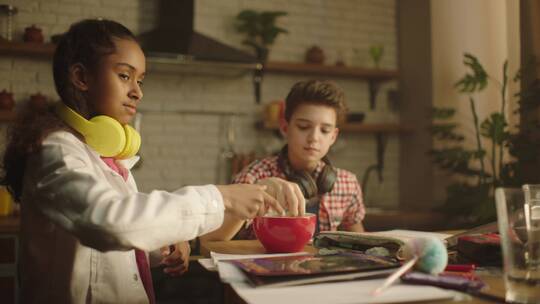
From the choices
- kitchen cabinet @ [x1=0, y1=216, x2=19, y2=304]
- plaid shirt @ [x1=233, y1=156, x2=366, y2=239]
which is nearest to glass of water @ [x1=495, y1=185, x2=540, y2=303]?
plaid shirt @ [x1=233, y1=156, x2=366, y2=239]

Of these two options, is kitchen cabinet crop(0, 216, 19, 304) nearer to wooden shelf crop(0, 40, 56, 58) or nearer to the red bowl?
wooden shelf crop(0, 40, 56, 58)

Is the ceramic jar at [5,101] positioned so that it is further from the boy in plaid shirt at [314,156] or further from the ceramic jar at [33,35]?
the boy in plaid shirt at [314,156]

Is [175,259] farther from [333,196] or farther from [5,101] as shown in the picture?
[5,101]

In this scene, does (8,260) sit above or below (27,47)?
below

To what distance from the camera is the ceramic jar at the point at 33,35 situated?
3.23 metres

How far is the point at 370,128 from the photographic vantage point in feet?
12.9

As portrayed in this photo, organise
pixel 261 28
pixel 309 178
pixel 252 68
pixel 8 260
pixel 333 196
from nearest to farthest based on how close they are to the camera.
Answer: pixel 309 178, pixel 333 196, pixel 8 260, pixel 252 68, pixel 261 28

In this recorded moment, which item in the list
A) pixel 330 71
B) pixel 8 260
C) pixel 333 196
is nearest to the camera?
pixel 333 196

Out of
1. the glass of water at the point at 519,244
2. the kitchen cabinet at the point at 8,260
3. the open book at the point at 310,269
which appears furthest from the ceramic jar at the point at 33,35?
the glass of water at the point at 519,244

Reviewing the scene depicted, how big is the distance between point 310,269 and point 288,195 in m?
0.29

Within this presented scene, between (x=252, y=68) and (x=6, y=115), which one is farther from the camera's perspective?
(x=252, y=68)

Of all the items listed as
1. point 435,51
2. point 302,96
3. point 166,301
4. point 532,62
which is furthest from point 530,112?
point 166,301

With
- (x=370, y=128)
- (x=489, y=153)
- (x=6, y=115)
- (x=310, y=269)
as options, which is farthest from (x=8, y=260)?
(x=489, y=153)

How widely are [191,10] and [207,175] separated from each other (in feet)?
3.80
